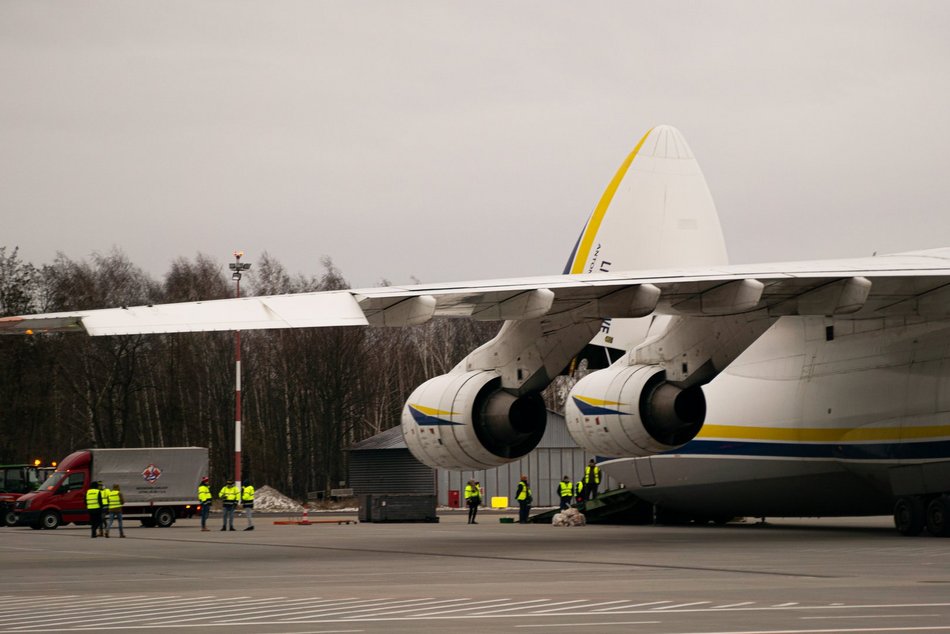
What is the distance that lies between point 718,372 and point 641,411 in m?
1.30

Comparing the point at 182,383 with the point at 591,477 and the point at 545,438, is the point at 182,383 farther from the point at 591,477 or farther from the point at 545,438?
the point at 591,477

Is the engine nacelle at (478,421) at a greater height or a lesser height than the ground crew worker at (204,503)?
greater

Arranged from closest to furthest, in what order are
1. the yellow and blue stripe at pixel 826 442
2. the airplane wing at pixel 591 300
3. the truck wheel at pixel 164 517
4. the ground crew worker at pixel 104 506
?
1. the airplane wing at pixel 591 300
2. the yellow and blue stripe at pixel 826 442
3. the ground crew worker at pixel 104 506
4. the truck wheel at pixel 164 517

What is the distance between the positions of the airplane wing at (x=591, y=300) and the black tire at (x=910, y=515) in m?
3.12

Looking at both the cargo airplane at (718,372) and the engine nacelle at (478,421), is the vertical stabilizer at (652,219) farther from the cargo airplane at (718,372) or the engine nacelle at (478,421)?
the engine nacelle at (478,421)

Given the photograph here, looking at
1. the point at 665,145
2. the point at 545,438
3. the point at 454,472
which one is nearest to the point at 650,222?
the point at 665,145

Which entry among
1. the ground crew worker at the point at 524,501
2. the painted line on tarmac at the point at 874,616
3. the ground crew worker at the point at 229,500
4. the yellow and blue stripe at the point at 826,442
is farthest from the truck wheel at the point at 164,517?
the painted line on tarmac at the point at 874,616

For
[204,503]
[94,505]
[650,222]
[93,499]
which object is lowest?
[204,503]

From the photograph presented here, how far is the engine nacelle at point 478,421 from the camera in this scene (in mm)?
19922

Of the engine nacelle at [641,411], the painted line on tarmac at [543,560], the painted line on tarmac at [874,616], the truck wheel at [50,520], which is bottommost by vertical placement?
the painted line on tarmac at [543,560]

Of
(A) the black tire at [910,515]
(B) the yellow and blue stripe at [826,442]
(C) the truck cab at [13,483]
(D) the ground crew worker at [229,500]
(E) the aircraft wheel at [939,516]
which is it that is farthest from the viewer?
(C) the truck cab at [13,483]

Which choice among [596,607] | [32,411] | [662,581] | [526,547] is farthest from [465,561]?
[32,411]

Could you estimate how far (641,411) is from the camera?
20234 mm

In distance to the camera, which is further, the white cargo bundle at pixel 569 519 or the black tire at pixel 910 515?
the white cargo bundle at pixel 569 519
